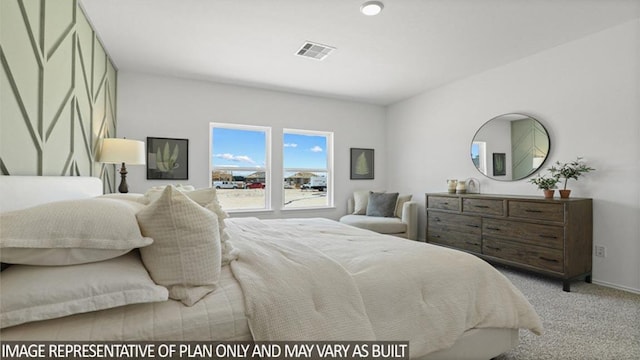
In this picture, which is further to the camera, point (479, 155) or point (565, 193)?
point (479, 155)

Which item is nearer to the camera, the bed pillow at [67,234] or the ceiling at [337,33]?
the bed pillow at [67,234]

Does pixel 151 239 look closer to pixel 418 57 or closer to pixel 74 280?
pixel 74 280

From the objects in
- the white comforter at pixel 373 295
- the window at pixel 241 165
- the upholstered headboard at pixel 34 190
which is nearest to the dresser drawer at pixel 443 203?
the white comforter at pixel 373 295

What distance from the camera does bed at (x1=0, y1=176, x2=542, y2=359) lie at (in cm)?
98

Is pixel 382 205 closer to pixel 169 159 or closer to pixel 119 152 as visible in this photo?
pixel 169 159

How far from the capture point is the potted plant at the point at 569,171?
9.70ft

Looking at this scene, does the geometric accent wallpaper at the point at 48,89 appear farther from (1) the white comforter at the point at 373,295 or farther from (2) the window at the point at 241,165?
(2) the window at the point at 241,165

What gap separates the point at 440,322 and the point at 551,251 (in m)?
2.24

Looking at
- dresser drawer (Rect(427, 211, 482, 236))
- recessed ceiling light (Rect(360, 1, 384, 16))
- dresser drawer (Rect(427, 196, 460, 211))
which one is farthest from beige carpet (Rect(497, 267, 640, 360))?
recessed ceiling light (Rect(360, 1, 384, 16))

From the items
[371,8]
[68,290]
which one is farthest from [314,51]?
[68,290]

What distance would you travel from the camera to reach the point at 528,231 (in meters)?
3.01

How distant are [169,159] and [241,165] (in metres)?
1.02

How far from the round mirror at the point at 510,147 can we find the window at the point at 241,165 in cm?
311

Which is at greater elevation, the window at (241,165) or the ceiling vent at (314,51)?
the ceiling vent at (314,51)
